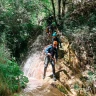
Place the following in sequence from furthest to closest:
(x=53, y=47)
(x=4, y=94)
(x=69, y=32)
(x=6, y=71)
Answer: (x=69, y=32) → (x=53, y=47) → (x=6, y=71) → (x=4, y=94)

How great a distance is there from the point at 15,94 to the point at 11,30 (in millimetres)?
9159

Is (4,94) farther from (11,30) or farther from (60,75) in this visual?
(11,30)

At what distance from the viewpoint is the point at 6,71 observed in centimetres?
607

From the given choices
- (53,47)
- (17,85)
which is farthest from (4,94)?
(53,47)

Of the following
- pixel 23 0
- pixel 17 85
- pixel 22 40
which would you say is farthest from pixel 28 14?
pixel 17 85

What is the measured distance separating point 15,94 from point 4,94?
0.37 m

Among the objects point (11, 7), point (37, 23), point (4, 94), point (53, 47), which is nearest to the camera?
point (4, 94)

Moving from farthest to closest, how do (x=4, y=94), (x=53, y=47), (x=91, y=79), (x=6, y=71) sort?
(x=91, y=79) → (x=53, y=47) → (x=6, y=71) → (x=4, y=94)

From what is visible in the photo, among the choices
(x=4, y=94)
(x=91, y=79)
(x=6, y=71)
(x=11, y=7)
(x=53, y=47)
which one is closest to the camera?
(x=4, y=94)

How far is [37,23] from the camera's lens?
16719 millimetres

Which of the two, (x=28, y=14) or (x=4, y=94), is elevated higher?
(x=28, y=14)

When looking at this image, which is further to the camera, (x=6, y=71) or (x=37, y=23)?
(x=37, y=23)

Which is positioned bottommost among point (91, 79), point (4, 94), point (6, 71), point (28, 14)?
point (91, 79)

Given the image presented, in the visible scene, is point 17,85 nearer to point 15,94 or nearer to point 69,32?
point 15,94
